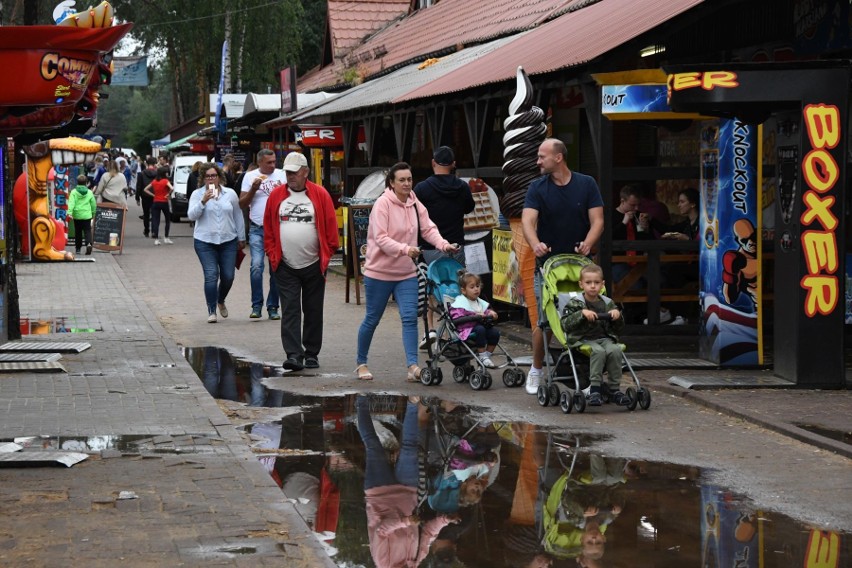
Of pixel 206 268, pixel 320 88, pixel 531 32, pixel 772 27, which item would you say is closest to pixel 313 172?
pixel 320 88

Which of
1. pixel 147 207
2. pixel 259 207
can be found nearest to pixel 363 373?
pixel 259 207

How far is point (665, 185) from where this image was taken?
1551 cm

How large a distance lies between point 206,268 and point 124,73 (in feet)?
129

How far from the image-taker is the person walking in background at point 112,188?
27203 millimetres

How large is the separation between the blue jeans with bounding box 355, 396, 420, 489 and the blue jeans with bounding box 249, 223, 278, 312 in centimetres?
589

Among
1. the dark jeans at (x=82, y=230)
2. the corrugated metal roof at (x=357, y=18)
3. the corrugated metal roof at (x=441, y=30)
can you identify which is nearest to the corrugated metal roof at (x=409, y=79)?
the corrugated metal roof at (x=441, y=30)

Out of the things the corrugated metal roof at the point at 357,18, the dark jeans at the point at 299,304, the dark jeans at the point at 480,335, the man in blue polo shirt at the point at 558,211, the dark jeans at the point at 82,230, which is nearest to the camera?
the man in blue polo shirt at the point at 558,211

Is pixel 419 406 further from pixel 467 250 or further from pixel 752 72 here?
pixel 467 250

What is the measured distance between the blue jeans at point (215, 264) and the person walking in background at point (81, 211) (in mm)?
11719

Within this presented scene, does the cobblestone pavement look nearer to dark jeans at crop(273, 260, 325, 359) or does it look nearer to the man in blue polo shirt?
dark jeans at crop(273, 260, 325, 359)

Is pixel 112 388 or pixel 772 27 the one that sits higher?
pixel 772 27

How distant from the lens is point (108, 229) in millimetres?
27031

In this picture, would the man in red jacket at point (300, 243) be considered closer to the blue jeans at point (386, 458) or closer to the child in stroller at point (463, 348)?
the child in stroller at point (463, 348)

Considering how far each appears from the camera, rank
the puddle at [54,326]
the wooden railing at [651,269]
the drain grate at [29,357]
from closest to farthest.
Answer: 1. the drain grate at [29,357]
2. the wooden railing at [651,269]
3. the puddle at [54,326]
